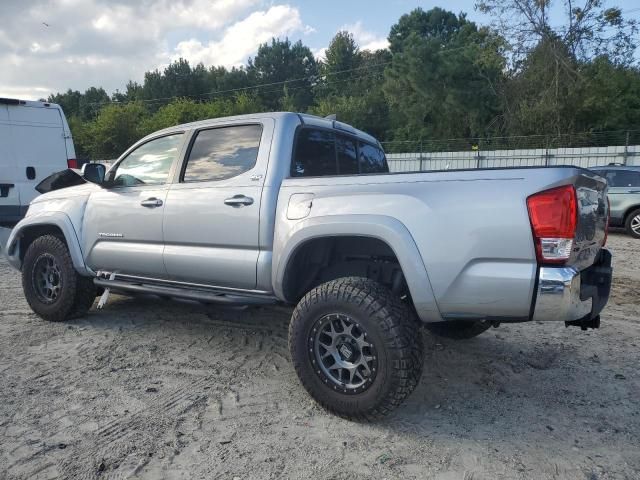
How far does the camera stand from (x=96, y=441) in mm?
2873

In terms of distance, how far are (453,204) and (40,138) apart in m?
8.48

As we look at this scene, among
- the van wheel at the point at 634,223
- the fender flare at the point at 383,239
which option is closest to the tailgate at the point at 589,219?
the fender flare at the point at 383,239

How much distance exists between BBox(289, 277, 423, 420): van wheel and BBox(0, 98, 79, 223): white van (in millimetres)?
7363

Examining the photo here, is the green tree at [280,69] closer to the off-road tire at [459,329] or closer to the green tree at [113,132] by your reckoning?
the green tree at [113,132]

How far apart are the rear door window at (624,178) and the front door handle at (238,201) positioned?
1044 centimetres

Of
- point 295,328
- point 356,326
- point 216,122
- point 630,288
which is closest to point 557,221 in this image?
point 356,326

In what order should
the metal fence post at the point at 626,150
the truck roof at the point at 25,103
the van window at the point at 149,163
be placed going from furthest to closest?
the metal fence post at the point at 626,150 → the truck roof at the point at 25,103 → the van window at the point at 149,163

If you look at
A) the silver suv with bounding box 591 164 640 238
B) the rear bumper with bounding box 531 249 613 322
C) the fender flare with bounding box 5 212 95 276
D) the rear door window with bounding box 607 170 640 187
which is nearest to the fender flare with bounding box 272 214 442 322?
the rear bumper with bounding box 531 249 613 322

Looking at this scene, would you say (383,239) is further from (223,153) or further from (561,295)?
(223,153)

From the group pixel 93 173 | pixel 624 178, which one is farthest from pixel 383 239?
pixel 624 178

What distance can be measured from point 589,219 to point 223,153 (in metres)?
2.61

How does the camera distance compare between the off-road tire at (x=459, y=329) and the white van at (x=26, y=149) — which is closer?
the off-road tire at (x=459, y=329)

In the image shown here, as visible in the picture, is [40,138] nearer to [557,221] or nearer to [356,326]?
[356,326]

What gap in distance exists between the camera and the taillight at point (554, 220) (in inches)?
101
